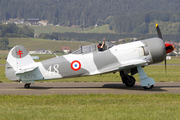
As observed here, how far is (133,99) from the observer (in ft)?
37.7

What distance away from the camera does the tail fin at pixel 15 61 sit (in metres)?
14.9

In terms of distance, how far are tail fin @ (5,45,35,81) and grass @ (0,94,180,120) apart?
2500 millimetres

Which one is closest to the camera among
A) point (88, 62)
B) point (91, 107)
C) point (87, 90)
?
point (91, 107)

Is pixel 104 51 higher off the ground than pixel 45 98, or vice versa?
pixel 104 51

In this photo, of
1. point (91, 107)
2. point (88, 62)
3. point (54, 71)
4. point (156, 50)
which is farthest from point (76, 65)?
point (91, 107)

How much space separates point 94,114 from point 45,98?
3.46 m

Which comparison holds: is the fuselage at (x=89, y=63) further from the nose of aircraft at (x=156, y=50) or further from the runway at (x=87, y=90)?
the runway at (x=87, y=90)

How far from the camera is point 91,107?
398 inches

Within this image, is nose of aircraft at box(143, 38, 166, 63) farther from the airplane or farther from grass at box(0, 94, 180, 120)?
grass at box(0, 94, 180, 120)

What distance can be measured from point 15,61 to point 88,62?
3.80 m

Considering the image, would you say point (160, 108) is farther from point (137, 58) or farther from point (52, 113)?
point (137, 58)

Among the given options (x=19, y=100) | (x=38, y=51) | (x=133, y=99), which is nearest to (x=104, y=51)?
(x=133, y=99)

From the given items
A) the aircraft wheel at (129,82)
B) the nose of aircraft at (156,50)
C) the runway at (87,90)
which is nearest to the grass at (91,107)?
the runway at (87,90)

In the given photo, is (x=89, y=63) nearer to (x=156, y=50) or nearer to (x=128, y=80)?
(x=128, y=80)
